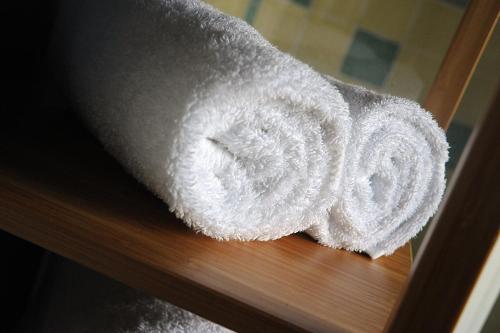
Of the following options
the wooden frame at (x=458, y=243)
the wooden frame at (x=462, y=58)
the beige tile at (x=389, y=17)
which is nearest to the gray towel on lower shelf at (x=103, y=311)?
the wooden frame at (x=458, y=243)

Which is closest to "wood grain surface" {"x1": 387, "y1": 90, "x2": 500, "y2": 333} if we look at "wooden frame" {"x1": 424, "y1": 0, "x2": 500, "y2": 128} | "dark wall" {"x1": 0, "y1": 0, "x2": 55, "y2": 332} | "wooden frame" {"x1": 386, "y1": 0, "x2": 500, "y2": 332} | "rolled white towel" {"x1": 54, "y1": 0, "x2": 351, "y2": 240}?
"wooden frame" {"x1": 386, "y1": 0, "x2": 500, "y2": 332}

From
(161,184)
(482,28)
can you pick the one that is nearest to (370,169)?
(161,184)

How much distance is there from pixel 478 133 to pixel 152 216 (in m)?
0.19

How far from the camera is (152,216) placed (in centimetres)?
32

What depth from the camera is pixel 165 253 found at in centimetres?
28

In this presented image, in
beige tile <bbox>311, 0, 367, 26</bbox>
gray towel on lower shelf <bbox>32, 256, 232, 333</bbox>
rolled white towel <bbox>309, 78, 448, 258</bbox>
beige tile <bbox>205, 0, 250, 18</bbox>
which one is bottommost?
gray towel on lower shelf <bbox>32, 256, 232, 333</bbox>

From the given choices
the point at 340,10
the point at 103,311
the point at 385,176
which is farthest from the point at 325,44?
the point at 103,311

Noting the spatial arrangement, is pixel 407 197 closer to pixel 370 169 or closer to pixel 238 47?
pixel 370 169

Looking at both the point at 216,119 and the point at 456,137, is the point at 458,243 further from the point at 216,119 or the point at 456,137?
the point at 456,137

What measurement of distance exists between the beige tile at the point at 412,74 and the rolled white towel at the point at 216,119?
0.45m

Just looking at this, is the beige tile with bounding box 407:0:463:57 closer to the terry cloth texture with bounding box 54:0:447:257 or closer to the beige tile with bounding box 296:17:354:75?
the beige tile with bounding box 296:17:354:75

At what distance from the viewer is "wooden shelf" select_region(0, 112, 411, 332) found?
264mm

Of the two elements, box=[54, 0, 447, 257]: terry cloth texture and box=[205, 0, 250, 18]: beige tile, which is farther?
box=[205, 0, 250, 18]: beige tile

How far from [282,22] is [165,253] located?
20.6 inches
